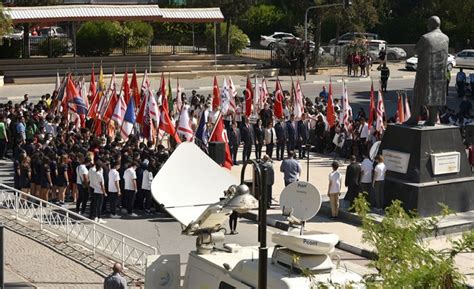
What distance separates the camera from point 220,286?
1137 centimetres

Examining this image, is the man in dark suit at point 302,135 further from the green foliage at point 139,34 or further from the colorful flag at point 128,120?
the green foliage at point 139,34

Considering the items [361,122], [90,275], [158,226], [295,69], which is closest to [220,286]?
[90,275]

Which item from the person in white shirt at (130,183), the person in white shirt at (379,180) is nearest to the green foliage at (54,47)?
the person in white shirt at (130,183)

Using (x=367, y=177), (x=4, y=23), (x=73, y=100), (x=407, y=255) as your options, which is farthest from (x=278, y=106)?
(x=407, y=255)

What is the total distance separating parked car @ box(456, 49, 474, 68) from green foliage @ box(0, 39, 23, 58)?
25787 millimetres

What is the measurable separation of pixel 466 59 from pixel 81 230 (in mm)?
43315

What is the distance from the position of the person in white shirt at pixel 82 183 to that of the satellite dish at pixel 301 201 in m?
9.94

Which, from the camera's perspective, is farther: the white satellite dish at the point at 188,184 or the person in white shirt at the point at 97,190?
the person in white shirt at the point at 97,190

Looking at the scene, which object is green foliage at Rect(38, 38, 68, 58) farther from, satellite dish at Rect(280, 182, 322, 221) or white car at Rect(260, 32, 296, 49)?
satellite dish at Rect(280, 182, 322, 221)

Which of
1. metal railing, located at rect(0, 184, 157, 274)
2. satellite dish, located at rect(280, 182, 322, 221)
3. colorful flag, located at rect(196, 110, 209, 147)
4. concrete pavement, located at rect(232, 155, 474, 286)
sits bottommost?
concrete pavement, located at rect(232, 155, 474, 286)

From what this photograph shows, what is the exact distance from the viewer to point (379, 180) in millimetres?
22422

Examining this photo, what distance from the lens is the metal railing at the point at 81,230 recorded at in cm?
1775

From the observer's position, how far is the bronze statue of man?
22.4 m

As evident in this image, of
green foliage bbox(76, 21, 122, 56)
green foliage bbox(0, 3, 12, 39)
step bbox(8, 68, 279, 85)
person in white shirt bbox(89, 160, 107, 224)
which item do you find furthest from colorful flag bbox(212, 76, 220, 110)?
green foliage bbox(76, 21, 122, 56)
